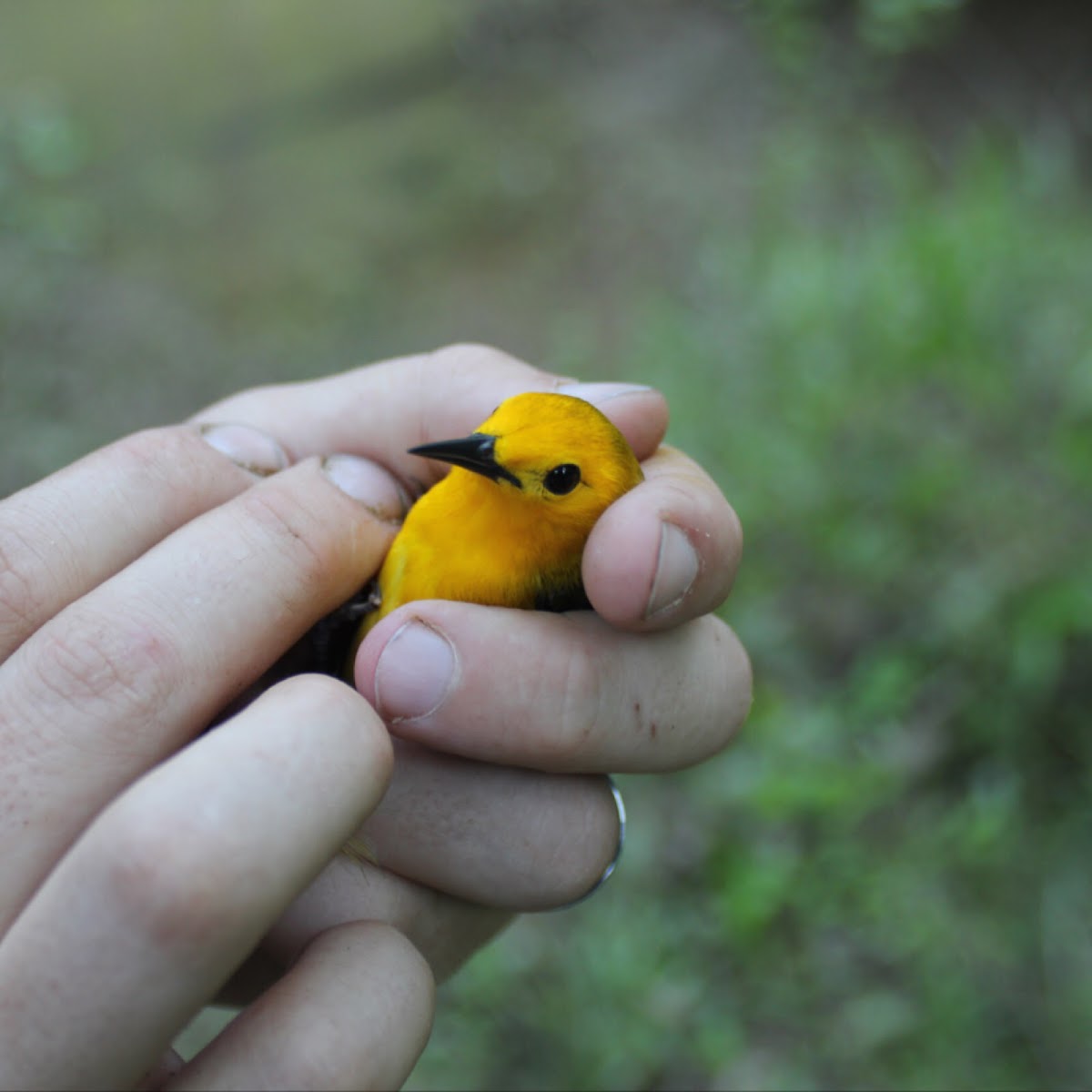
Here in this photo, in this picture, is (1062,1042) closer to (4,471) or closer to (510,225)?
(4,471)

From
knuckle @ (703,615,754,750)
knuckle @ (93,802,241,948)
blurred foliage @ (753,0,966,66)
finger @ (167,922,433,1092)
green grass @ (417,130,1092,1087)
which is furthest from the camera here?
blurred foliage @ (753,0,966,66)

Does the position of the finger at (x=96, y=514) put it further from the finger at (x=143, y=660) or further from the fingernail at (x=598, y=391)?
the fingernail at (x=598, y=391)

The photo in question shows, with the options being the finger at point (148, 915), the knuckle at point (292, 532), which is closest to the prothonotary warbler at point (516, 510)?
the knuckle at point (292, 532)

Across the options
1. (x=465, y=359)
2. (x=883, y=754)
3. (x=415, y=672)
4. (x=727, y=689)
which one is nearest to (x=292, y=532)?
(x=415, y=672)

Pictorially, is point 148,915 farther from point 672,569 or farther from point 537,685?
point 672,569

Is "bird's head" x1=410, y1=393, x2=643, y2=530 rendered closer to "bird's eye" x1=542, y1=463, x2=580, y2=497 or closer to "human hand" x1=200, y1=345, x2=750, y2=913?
"bird's eye" x1=542, y1=463, x2=580, y2=497

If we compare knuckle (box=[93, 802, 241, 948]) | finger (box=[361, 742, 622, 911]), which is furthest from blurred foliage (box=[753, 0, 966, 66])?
knuckle (box=[93, 802, 241, 948])
